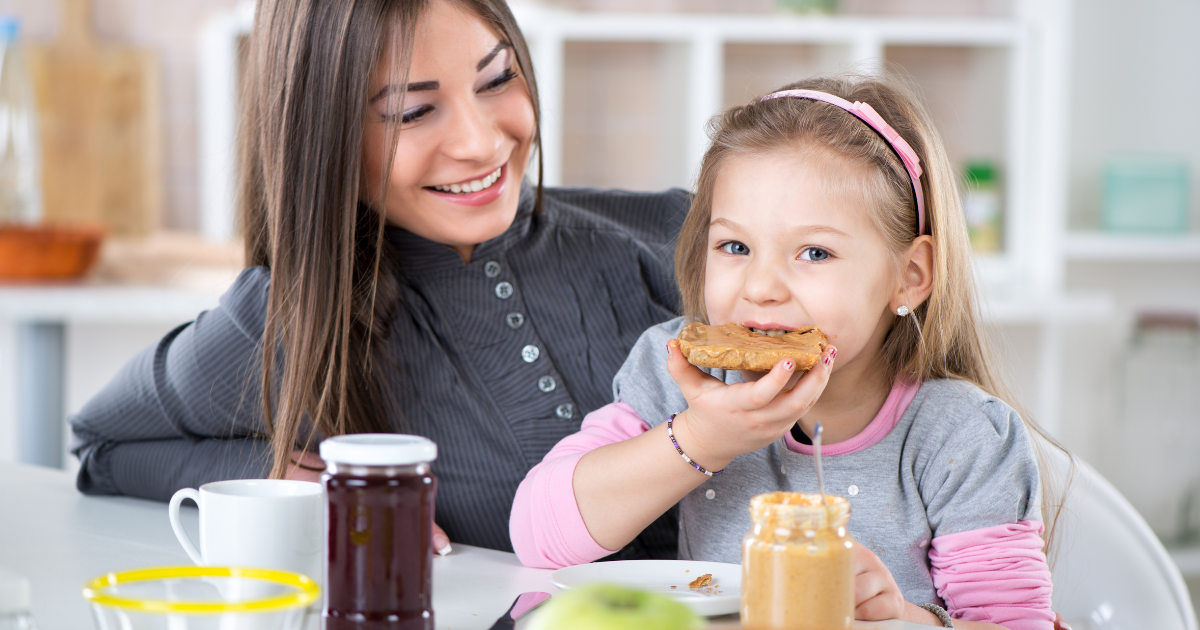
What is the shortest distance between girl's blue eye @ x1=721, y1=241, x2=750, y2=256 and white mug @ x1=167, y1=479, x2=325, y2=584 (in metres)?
0.47

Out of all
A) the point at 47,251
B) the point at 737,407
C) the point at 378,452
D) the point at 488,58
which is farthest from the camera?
the point at 47,251

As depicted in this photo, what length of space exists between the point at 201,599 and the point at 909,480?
2.24 ft

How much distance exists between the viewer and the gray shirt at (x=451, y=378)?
1266 millimetres

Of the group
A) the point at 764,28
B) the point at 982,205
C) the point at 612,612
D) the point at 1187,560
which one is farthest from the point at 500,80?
the point at 1187,560

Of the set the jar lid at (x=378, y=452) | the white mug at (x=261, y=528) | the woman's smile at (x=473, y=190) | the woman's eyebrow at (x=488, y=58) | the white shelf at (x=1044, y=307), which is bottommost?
the white mug at (x=261, y=528)

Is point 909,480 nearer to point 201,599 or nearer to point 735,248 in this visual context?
point 735,248

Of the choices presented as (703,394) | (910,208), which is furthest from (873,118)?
(703,394)

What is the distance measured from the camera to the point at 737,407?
91 centimetres

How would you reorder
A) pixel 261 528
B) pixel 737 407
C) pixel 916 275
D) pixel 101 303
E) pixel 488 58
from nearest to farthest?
pixel 261 528, pixel 737 407, pixel 916 275, pixel 488 58, pixel 101 303

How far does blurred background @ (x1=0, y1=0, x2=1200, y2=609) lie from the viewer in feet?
9.61

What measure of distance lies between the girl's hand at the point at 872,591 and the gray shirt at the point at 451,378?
44 centimetres

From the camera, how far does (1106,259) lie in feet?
10.7

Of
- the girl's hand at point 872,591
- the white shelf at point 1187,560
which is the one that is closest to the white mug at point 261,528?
the girl's hand at point 872,591

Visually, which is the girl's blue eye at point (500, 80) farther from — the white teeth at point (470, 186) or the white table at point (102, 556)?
the white table at point (102, 556)
